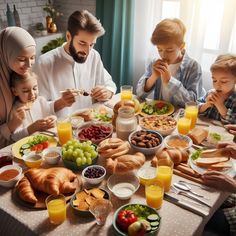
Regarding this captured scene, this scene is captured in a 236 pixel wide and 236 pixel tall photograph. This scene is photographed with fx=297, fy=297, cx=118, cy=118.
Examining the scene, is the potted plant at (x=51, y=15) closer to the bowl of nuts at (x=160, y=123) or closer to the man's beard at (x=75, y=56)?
the man's beard at (x=75, y=56)

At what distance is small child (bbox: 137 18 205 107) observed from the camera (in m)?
2.22

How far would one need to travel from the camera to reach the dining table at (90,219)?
120 cm

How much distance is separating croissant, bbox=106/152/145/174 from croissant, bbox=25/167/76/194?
0.21m

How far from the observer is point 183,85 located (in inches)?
94.4

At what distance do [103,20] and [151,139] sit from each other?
8.22 feet

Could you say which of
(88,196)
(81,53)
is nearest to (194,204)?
(88,196)

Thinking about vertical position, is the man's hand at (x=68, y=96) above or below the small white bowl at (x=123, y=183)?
above

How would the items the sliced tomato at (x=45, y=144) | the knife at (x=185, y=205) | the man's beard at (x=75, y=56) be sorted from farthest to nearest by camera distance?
the man's beard at (x=75, y=56), the sliced tomato at (x=45, y=144), the knife at (x=185, y=205)

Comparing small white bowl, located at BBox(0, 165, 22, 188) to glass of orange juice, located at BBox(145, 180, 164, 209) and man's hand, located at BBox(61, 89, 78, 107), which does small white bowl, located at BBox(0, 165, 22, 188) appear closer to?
glass of orange juice, located at BBox(145, 180, 164, 209)

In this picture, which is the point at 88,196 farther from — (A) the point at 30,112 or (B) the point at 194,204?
(A) the point at 30,112

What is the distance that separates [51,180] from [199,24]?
251 cm

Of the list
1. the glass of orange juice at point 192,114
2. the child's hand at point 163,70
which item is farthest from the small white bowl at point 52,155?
the child's hand at point 163,70

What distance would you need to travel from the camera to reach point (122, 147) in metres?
1.63

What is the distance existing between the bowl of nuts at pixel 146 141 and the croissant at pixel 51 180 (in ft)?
1.40
